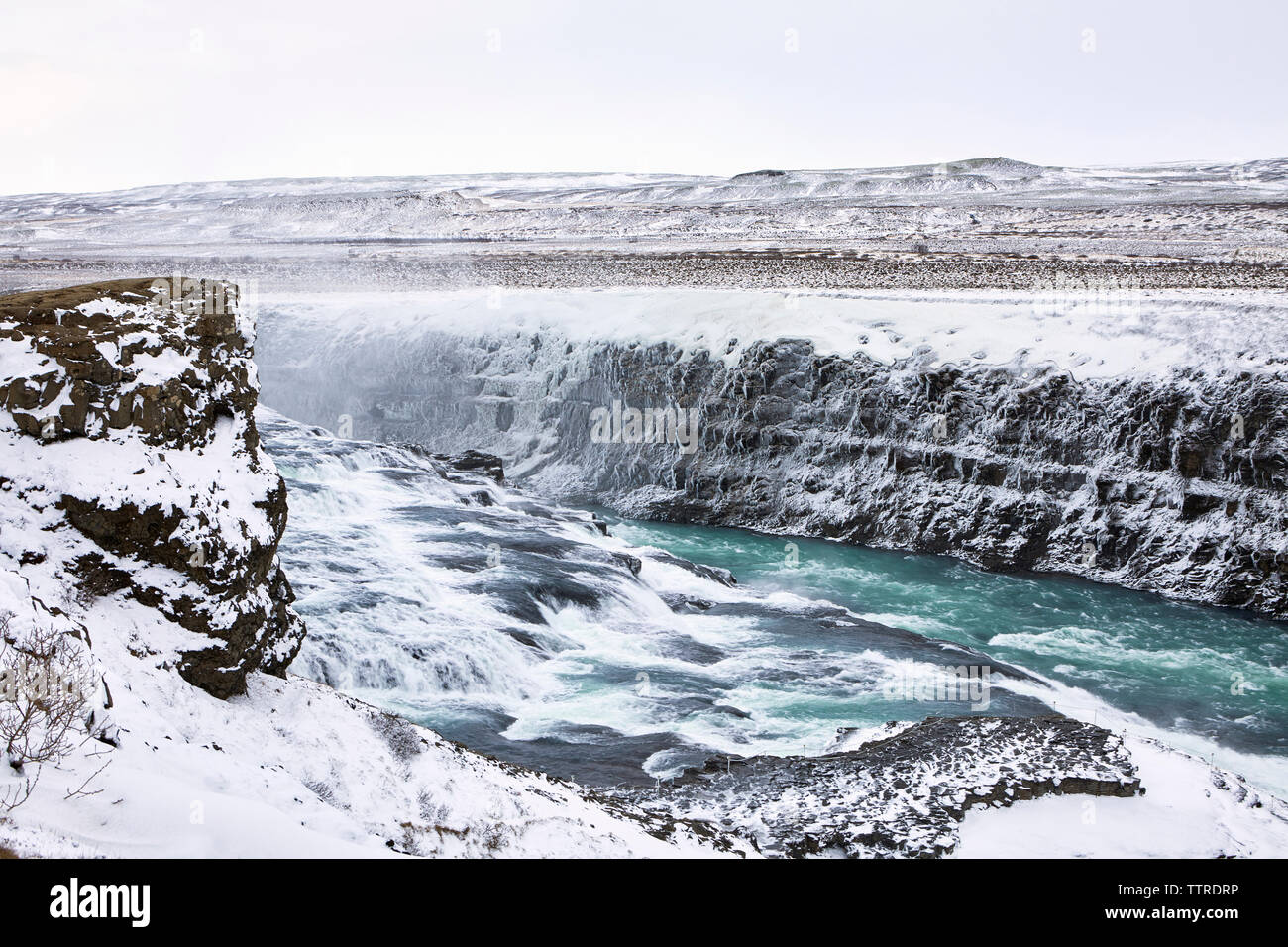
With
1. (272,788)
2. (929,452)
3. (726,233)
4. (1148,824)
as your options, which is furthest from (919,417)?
(726,233)

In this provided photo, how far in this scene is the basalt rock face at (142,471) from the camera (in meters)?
8.17

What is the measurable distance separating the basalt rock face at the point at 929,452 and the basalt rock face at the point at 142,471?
18.5 metres

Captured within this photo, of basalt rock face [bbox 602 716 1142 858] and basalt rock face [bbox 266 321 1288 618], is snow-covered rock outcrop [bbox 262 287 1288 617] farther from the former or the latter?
basalt rock face [bbox 602 716 1142 858]

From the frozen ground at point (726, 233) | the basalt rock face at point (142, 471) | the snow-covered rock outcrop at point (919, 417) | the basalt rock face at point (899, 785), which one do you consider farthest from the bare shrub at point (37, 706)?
the frozen ground at point (726, 233)

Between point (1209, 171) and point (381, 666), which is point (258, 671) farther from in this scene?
point (1209, 171)

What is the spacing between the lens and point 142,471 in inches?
336

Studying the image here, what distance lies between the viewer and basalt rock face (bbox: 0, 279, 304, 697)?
8.17m

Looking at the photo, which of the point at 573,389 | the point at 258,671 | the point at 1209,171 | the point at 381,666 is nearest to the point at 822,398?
the point at 573,389

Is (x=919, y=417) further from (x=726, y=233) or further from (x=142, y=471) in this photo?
(x=726, y=233)

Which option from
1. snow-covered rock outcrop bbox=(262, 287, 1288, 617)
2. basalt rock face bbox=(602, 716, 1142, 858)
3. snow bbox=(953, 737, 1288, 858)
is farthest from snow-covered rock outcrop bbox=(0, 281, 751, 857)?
snow-covered rock outcrop bbox=(262, 287, 1288, 617)

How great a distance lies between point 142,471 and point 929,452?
2030 centimetres

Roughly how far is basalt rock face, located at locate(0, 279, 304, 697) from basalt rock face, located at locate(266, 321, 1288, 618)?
1849cm

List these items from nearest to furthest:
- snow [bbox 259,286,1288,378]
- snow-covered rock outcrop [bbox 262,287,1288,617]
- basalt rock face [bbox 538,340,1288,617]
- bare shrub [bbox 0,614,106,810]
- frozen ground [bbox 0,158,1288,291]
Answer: bare shrub [bbox 0,614,106,810]
basalt rock face [bbox 538,340,1288,617]
snow-covered rock outcrop [bbox 262,287,1288,617]
snow [bbox 259,286,1288,378]
frozen ground [bbox 0,158,1288,291]
